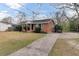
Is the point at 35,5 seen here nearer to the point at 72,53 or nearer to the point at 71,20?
the point at 71,20

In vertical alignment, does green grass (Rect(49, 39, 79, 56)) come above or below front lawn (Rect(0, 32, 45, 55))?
below

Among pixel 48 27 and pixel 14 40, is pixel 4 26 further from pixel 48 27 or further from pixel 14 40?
pixel 48 27

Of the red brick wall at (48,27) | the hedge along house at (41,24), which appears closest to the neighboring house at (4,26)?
the hedge along house at (41,24)

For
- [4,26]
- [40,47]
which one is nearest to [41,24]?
[40,47]

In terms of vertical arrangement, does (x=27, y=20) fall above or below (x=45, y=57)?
above

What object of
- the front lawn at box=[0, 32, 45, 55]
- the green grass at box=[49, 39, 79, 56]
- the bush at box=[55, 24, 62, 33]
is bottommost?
the green grass at box=[49, 39, 79, 56]

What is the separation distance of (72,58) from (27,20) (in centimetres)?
52

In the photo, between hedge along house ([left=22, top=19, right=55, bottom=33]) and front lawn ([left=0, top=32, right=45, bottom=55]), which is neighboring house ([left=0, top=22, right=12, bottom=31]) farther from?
hedge along house ([left=22, top=19, right=55, bottom=33])

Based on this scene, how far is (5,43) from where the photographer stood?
6.76 ft

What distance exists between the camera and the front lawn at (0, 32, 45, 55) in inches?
80.8

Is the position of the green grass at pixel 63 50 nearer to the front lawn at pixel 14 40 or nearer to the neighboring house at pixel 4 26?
the front lawn at pixel 14 40

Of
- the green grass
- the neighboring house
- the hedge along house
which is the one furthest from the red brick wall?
the neighboring house

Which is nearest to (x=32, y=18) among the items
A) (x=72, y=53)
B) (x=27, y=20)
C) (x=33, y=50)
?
(x=27, y=20)

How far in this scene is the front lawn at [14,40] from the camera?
2053mm
